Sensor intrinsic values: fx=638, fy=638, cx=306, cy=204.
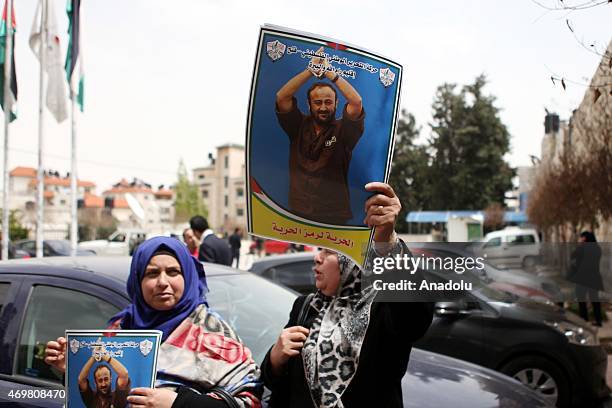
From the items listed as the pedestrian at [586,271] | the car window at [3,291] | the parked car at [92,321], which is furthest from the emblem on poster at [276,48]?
the car window at [3,291]

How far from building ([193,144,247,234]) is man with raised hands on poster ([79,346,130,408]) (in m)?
92.4

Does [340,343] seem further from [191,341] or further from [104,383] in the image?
[104,383]

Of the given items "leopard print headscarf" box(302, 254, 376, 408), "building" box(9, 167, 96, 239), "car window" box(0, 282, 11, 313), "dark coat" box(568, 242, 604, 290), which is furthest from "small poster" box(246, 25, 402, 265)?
"building" box(9, 167, 96, 239)

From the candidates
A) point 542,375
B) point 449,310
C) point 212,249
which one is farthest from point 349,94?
point 212,249

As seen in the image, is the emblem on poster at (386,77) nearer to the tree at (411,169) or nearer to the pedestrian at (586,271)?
the pedestrian at (586,271)

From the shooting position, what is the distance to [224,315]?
12.3ft

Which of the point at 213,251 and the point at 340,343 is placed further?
the point at 213,251

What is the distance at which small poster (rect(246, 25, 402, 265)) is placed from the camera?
6.38 feet

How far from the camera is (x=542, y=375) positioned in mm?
6246

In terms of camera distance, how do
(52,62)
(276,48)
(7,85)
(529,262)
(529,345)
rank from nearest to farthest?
(276,48), (529,262), (529,345), (7,85), (52,62)

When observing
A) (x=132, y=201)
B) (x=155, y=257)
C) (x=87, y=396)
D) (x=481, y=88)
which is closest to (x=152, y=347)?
(x=87, y=396)

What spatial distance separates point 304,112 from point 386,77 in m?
0.28

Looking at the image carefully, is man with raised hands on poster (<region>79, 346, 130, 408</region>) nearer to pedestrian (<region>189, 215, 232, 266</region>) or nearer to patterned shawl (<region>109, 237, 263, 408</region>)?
patterned shawl (<region>109, 237, 263, 408</region>)

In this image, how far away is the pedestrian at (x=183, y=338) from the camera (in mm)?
2262
